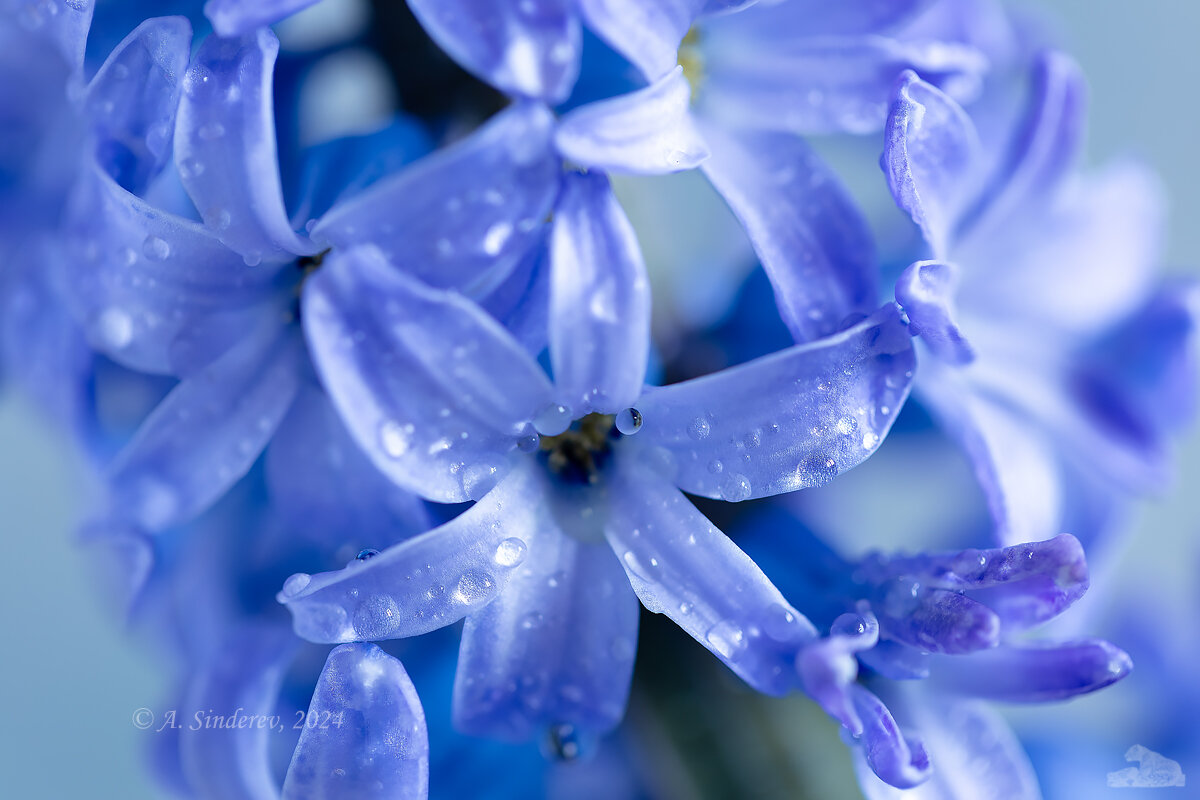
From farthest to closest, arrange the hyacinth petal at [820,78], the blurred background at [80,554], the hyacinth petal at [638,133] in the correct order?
1. the blurred background at [80,554]
2. the hyacinth petal at [820,78]
3. the hyacinth petal at [638,133]

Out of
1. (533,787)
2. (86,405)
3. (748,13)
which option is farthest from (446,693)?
(748,13)

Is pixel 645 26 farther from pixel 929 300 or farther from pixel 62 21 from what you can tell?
pixel 62 21

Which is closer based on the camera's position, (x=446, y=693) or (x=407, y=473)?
(x=407, y=473)

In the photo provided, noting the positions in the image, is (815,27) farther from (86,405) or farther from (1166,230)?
(1166,230)

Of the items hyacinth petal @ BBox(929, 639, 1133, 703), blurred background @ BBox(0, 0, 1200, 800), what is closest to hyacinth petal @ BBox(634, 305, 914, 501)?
hyacinth petal @ BBox(929, 639, 1133, 703)

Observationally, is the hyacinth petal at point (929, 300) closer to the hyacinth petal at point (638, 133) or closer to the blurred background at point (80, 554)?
the hyacinth petal at point (638, 133)

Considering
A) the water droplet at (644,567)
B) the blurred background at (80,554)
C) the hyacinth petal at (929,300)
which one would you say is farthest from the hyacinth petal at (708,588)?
the blurred background at (80,554)

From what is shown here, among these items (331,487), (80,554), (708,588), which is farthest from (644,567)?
(80,554)
